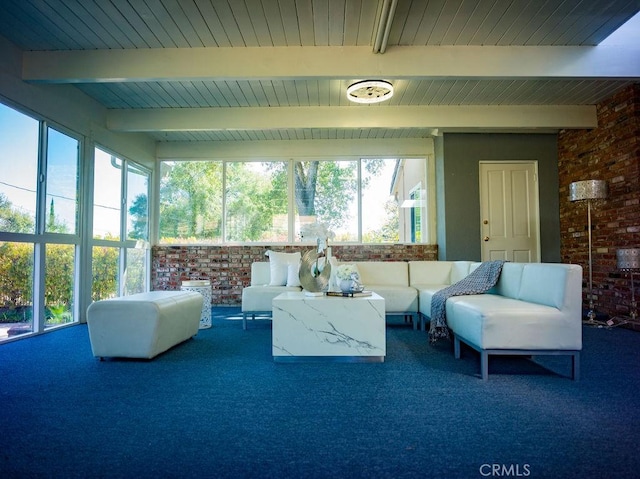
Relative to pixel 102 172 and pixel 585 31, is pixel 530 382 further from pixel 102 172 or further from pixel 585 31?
pixel 102 172

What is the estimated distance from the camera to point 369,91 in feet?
14.7

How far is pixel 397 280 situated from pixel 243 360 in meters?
2.67

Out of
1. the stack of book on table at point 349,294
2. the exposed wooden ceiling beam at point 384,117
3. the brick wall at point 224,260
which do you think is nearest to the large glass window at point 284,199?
the brick wall at point 224,260

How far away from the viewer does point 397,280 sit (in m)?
5.18

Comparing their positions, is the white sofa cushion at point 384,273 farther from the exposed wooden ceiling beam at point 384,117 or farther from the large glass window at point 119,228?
the large glass window at point 119,228

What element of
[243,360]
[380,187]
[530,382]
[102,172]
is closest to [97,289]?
[102,172]

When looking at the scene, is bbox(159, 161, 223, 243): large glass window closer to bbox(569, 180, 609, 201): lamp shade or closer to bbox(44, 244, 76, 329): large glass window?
bbox(44, 244, 76, 329): large glass window

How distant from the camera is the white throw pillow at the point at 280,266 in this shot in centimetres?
494

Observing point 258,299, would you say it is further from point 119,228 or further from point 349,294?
point 119,228

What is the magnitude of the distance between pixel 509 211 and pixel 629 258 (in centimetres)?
206

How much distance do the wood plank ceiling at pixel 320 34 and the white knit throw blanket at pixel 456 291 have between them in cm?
189

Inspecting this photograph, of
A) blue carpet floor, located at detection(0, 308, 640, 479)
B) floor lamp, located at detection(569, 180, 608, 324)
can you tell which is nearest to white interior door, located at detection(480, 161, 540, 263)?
floor lamp, located at detection(569, 180, 608, 324)

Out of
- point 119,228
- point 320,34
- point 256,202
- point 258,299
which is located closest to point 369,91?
point 320,34

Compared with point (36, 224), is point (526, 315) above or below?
below
